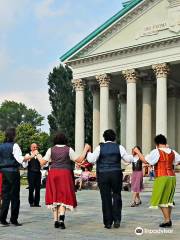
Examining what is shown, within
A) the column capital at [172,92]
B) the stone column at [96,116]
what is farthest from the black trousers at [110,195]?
the column capital at [172,92]

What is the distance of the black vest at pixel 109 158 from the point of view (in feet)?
35.3

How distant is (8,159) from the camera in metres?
11.2

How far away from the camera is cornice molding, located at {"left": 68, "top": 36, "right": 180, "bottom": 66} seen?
118ft

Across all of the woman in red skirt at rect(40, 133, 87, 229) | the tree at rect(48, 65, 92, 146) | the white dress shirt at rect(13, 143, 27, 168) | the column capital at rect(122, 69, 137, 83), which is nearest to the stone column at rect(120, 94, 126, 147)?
the column capital at rect(122, 69, 137, 83)

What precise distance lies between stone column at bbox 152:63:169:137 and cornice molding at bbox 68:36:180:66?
4.98 feet

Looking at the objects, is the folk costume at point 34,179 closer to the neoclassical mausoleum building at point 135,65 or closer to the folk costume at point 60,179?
the folk costume at point 60,179

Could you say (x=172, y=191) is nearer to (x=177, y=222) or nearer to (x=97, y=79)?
(x=177, y=222)

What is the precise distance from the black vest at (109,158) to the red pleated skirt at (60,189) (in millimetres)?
738

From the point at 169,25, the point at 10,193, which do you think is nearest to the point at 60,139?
the point at 10,193

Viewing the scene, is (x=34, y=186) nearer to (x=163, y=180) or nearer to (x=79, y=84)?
(x=163, y=180)

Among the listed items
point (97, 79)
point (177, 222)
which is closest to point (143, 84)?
point (97, 79)

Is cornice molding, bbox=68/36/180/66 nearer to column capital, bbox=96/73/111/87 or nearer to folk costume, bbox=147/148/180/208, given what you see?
column capital, bbox=96/73/111/87

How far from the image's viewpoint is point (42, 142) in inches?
3440

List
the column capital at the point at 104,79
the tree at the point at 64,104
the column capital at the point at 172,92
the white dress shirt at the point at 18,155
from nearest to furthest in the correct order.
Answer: the white dress shirt at the point at 18,155 → the column capital at the point at 104,79 → the column capital at the point at 172,92 → the tree at the point at 64,104
